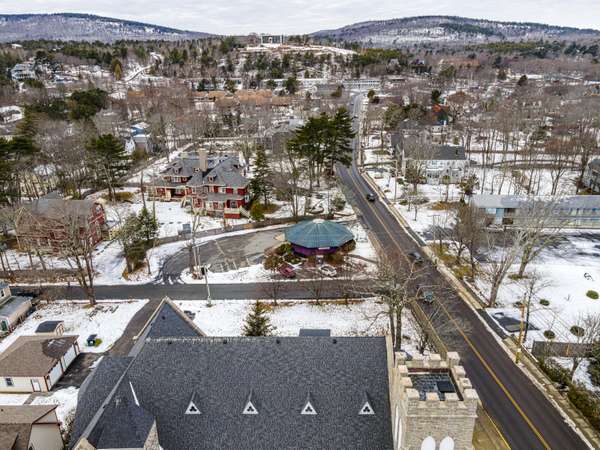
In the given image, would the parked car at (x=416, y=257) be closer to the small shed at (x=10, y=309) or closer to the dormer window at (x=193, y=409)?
the dormer window at (x=193, y=409)

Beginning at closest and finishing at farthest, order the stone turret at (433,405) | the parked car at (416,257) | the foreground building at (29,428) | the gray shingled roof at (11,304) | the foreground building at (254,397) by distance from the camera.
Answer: the stone turret at (433,405)
the foreground building at (254,397)
the foreground building at (29,428)
the gray shingled roof at (11,304)
the parked car at (416,257)

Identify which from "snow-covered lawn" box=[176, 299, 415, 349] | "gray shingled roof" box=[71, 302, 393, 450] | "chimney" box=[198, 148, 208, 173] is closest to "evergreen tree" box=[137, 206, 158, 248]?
"snow-covered lawn" box=[176, 299, 415, 349]

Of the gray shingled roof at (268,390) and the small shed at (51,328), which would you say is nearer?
the gray shingled roof at (268,390)

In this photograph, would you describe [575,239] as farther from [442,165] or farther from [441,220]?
[442,165]

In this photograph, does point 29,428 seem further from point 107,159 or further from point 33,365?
point 107,159

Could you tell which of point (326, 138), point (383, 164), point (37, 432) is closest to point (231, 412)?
point (37, 432)

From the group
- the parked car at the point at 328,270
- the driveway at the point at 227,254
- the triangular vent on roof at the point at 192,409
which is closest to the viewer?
the triangular vent on roof at the point at 192,409

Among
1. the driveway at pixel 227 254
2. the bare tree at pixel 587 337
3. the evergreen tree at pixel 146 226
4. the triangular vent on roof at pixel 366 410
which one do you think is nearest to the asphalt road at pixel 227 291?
the driveway at pixel 227 254

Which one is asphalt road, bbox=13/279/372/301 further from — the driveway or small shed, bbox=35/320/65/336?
small shed, bbox=35/320/65/336
